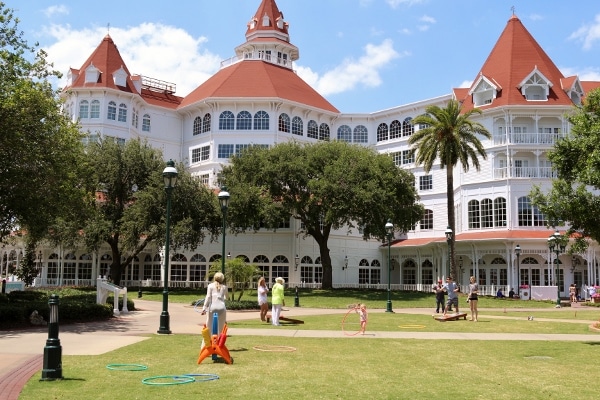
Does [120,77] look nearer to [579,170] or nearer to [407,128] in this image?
[407,128]

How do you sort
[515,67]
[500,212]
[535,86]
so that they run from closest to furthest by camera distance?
[500,212], [535,86], [515,67]

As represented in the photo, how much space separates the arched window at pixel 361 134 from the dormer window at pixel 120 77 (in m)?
22.7

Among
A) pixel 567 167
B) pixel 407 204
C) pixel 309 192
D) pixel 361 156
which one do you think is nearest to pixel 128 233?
pixel 309 192

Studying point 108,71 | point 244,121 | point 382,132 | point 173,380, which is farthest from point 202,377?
point 382,132

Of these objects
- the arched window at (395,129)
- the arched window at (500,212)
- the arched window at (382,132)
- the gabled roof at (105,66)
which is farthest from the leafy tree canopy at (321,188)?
the gabled roof at (105,66)

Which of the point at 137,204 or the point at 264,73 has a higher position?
the point at 264,73

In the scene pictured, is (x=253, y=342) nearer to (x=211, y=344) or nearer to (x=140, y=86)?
(x=211, y=344)

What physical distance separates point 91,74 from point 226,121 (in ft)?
41.4

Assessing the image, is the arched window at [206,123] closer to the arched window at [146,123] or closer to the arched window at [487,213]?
the arched window at [146,123]

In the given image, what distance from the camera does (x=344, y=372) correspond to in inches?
409

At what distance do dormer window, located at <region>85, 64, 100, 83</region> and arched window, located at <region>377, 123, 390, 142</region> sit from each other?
27135 millimetres

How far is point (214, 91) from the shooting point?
5556 centimetres

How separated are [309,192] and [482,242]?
14.1m

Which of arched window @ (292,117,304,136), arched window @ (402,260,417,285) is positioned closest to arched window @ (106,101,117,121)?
arched window @ (292,117,304,136)
